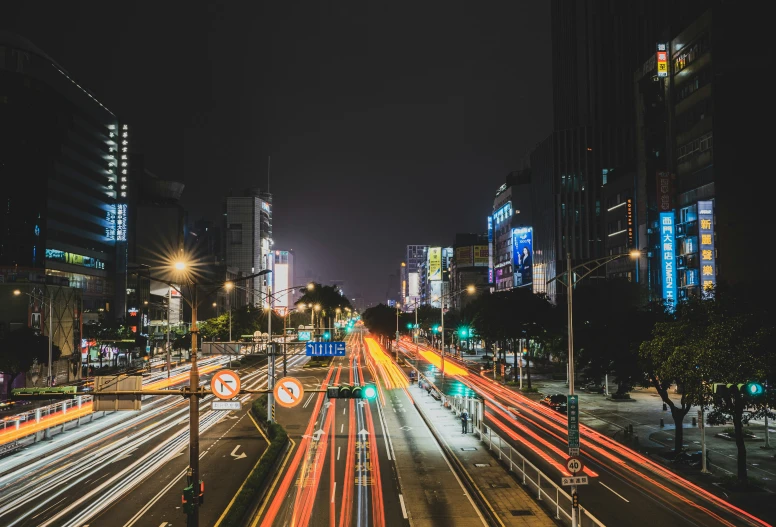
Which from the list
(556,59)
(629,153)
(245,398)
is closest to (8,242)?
(245,398)

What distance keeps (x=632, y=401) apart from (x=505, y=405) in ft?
40.7

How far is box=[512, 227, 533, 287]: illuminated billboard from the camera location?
518ft

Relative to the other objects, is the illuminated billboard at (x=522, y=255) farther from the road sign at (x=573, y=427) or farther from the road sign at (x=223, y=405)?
the road sign at (x=223, y=405)

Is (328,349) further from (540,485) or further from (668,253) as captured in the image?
(668,253)

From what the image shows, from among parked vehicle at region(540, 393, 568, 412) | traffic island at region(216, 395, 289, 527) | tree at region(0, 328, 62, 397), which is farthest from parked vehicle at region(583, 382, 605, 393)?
tree at region(0, 328, 62, 397)

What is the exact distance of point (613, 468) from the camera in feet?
109

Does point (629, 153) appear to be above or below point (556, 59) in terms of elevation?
below

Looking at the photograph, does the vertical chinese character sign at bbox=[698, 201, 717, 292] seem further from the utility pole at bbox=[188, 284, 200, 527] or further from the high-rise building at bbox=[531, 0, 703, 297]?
the utility pole at bbox=[188, 284, 200, 527]

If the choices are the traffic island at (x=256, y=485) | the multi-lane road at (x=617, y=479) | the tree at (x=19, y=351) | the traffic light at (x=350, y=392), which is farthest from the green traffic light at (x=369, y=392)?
the tree at (x=19, y=351)

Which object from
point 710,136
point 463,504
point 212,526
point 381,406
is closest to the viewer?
point 212,526

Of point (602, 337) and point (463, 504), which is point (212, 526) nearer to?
point (463, 504)

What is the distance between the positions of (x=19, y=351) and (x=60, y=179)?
2469 inches

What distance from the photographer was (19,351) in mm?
61812

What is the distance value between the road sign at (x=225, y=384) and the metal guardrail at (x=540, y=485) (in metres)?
12.6
